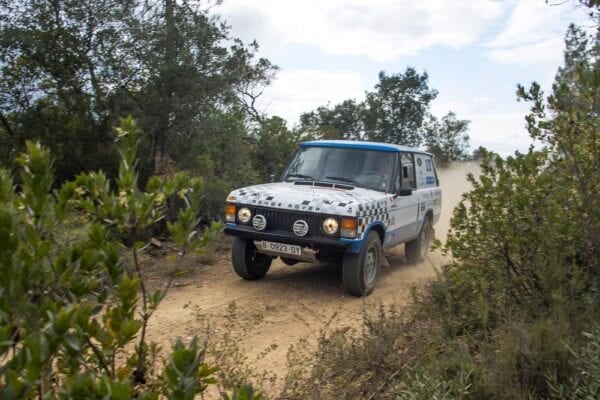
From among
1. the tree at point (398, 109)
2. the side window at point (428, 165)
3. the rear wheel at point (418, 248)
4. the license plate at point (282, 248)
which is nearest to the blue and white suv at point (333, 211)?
the license plate at point (282, 248)

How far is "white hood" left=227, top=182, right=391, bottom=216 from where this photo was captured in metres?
5.72

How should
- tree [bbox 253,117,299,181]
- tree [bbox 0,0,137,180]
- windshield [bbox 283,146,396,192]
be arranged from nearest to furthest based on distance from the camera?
1. windshield [bbox 283,146,396,192]
2. tree [bbox 0,0,137,180]
3. tree [bbox 253,117,299,181]

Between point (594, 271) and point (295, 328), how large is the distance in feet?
8.99

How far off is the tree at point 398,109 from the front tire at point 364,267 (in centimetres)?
2270

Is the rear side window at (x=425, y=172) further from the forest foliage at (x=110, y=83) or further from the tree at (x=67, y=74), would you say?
the tree at (x=67, y=74)

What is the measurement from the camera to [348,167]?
6871 millimetres

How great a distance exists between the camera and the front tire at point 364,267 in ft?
19.5

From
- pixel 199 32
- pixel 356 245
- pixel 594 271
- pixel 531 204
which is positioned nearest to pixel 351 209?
pixel 356 245

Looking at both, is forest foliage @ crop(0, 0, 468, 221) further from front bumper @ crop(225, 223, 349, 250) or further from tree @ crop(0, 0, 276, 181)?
front bumper @ crop(225, 223, 349, 250)

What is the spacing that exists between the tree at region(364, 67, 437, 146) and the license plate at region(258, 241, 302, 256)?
76.0 feet

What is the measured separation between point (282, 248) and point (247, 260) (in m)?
0.84

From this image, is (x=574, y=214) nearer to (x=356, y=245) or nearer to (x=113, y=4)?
(x=356, y=245)

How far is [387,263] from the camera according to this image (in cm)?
838

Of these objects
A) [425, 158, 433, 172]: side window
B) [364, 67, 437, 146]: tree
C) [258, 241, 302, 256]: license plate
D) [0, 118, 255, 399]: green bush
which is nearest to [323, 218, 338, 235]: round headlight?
[258, 241, 302, 256]: license plate
